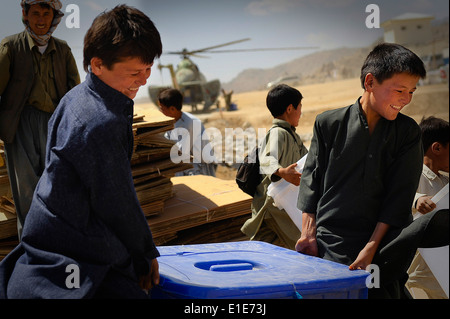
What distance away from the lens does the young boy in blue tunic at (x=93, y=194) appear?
216 centimetres

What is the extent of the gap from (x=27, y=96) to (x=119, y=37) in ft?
8.70

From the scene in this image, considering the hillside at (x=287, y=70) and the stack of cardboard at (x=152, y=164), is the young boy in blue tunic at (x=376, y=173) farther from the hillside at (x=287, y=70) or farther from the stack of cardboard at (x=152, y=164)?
the hillside at (x=287, y=70)

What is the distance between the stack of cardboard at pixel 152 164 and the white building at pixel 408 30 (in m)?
45.1

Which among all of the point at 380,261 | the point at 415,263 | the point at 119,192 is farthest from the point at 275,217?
the point at 119,192

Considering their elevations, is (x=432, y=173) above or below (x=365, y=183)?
below

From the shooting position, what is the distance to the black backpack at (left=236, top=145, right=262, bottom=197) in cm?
443

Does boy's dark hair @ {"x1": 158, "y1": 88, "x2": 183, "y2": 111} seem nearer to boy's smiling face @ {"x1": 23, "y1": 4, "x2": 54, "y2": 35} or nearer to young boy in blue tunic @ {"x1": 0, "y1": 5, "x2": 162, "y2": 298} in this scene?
boy's smiling face @ {"x1": 23, "y1": 4, "x2": 54, "y2": 35}

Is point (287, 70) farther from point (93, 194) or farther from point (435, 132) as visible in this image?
point (93, 194)

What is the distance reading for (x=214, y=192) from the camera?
19.4ft

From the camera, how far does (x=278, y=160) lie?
4273 mm

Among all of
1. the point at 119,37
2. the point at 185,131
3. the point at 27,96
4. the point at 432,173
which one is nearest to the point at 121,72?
the point at 119,37

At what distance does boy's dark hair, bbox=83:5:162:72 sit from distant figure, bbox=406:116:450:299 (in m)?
2.34

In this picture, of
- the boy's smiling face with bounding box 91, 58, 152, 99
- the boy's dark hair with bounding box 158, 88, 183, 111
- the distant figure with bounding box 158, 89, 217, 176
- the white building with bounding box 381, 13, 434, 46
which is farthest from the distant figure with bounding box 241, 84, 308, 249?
the white building with bounding box 381, 13, 434, 46
